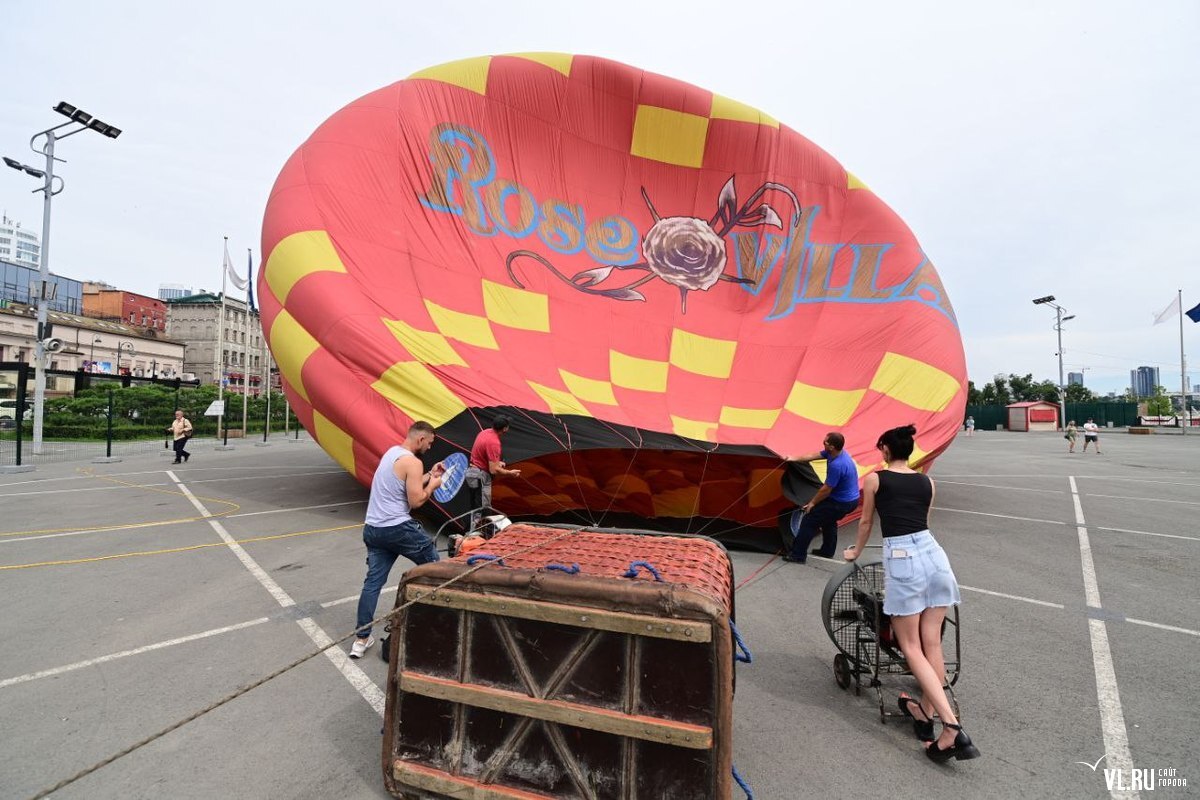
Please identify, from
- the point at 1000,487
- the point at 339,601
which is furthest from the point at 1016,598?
the point at 1000,487

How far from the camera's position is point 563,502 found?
23.5 feet

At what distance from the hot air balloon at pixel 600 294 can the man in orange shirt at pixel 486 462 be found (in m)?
0.16

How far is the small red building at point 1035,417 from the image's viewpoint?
145ft

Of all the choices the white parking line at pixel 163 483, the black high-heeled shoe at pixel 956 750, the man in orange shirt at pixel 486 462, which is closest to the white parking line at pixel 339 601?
A: the man in orange shirt at pixel 486 462

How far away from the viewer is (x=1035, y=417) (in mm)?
44469

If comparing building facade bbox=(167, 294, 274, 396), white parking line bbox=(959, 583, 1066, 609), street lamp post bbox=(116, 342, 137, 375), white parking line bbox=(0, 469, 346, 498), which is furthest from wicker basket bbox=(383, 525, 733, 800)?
building facade bbox=(167, 294, 274, 396)

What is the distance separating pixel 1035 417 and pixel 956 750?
52.5 m

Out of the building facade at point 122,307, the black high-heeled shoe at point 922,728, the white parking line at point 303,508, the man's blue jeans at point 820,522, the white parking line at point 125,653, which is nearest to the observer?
the black high-heeled shoe at point 922,728

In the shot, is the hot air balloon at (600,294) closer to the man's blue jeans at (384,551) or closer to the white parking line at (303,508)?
the white parking line at (303,508)

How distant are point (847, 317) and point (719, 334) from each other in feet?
6.70

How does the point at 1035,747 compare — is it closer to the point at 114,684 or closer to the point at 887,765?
the point at 887,765

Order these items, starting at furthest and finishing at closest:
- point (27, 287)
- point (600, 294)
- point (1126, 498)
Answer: point (27, 287) → point (1126, 498) → point (600, 294)

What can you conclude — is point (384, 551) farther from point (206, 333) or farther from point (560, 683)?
point (206, 333)

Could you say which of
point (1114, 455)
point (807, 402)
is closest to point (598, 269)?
point (807, 402)
